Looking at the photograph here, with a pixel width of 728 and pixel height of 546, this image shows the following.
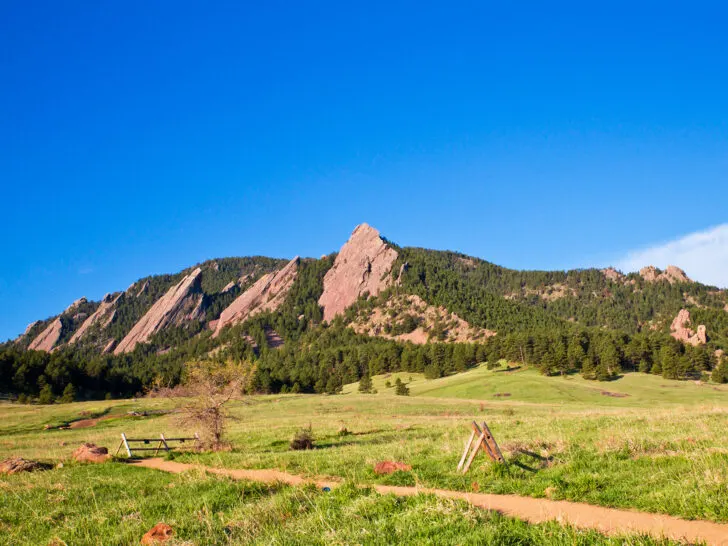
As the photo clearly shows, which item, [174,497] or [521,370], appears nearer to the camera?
[174,497]

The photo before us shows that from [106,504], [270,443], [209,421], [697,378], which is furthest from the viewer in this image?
[697,378]

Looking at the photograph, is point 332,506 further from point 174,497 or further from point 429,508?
point 174,497

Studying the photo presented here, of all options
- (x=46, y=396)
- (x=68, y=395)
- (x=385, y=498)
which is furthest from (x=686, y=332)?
(x=46, y=396)

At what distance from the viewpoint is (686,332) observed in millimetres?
166375

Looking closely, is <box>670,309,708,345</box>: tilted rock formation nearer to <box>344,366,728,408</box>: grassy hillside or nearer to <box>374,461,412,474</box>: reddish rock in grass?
<box>344,366,728,408</box>: grassy hillside

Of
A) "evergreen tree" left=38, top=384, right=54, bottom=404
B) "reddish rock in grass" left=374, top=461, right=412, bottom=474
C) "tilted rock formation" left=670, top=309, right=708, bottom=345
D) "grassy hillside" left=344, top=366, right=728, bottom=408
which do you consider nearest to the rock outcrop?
"reddish rock in grass" left=374, top=461, right=412, bottom=474

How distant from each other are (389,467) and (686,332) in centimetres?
19565

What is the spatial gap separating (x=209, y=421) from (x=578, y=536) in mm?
23897

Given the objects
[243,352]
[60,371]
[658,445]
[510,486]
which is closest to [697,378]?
[658,445]

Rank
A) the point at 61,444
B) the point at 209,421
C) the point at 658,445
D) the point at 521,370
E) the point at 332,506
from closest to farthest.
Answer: the point at 332,506 < the point at 658,445 < the point at 209,421 < the point at 61,444 < the point at 521,370

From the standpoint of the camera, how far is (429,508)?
28.1 feet

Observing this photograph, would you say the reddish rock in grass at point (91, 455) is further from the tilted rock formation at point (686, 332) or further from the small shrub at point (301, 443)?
the tilted rock formation at point (686, 332)

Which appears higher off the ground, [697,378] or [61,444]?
[61,444]

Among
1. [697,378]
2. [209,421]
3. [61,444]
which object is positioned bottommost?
[697,378]
